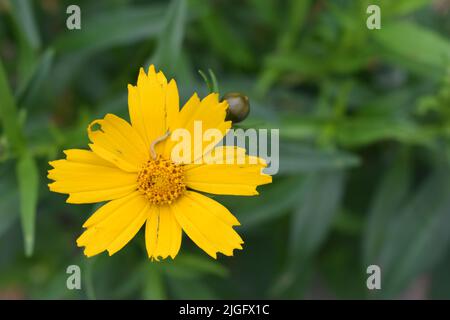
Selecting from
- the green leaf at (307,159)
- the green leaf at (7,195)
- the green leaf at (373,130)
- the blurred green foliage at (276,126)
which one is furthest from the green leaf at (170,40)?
the green leaf at (373,130)

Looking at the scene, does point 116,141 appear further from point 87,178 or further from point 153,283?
point 153,283

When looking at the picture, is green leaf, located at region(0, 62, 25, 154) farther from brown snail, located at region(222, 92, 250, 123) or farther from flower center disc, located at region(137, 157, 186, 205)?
brown snail, located at region(222, 92, 250, 123)

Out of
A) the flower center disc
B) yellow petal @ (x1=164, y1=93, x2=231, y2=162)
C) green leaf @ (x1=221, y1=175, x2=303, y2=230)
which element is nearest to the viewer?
yellow petal @ (x1=164, y1=93, x2=231, y2=162)

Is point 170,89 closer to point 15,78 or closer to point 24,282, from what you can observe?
point 15,78

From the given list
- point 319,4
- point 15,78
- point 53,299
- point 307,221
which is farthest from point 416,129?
point 15,78

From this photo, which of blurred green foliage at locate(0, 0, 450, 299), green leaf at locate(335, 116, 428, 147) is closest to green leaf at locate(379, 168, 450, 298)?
blurred green foliage at locate(0, 0, 450, 299)

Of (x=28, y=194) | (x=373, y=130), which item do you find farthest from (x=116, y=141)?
(x=373, y=130)
